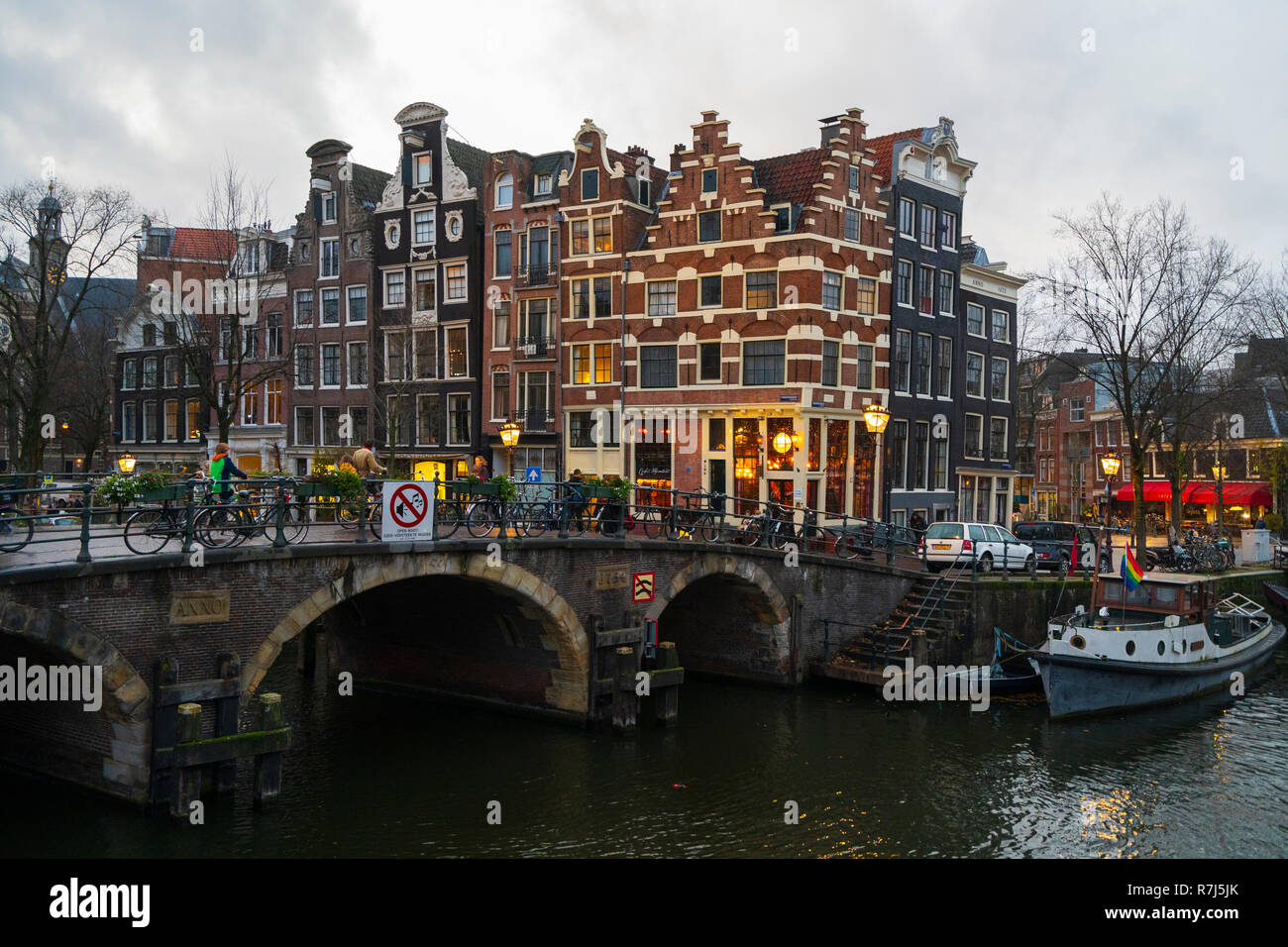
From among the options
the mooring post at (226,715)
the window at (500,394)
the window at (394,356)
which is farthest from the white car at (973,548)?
the window at (394,356)

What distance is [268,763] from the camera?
1662 centimetres

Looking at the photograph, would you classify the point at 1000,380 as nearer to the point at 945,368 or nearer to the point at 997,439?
the point at 997,439

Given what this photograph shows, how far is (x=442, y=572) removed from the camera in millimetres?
19562

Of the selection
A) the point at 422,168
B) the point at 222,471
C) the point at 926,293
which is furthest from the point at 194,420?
the point at 222,471

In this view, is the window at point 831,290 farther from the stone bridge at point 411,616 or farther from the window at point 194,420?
the window at point 194,420

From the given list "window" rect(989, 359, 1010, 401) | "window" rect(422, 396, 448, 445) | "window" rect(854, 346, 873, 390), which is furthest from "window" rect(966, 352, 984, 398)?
"window" rect(422, 396, 448, 445)

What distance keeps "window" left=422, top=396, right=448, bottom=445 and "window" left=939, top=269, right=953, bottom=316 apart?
21.5 meters

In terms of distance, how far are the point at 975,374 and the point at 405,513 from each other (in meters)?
32.2

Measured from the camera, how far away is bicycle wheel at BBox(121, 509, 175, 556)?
616 inches

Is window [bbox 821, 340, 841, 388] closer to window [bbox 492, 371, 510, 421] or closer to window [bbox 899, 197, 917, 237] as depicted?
window [bbox 899, 197, 917, 237]

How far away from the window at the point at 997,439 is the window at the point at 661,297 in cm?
1579

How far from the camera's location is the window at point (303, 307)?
49.2 meters
